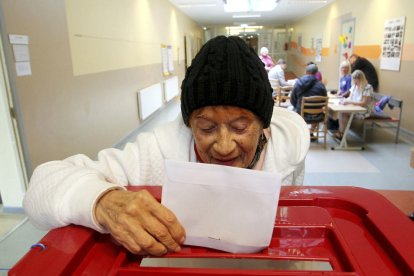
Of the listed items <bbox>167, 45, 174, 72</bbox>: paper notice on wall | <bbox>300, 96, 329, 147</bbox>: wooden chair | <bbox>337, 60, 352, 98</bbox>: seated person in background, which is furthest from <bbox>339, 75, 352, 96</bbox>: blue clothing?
<bbox>167, 45, 174, 72</bbox>: paper notice on wall

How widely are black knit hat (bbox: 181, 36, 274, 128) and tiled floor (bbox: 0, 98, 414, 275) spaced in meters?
1.89

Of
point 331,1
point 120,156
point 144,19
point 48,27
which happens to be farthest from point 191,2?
point 120,156

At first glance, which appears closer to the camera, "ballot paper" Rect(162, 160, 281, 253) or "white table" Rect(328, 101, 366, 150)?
"ballot paper" Rect(162, 160, 281, 253)

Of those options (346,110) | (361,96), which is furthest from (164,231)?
(361,96)

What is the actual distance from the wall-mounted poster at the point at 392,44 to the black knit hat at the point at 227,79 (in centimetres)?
541

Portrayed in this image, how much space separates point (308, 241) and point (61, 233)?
43 cm

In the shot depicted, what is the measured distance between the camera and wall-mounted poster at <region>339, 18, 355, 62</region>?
7.48 m

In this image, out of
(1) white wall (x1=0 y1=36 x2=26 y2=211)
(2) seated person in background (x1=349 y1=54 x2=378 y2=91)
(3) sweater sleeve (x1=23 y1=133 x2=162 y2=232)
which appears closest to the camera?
(3) sweater sleeve (x1=23 y1=133 x2=162 y2=232)

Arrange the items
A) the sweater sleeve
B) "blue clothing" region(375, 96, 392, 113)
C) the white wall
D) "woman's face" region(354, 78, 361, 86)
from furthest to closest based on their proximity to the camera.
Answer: "blue clothing" region(375, 96, 392, 113) → "woman's face" region(354, 78, 361, 86) → the white wall → the sweater sleeve

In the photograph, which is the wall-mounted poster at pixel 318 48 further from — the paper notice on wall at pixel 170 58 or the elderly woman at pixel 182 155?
the elderly woman at pixel 182 155

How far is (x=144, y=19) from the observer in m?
5.78

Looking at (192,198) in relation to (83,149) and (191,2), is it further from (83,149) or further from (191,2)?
(191,2)

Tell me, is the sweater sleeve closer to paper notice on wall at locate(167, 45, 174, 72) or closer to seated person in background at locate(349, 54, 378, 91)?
seated person in background at locate(349, 54, 378, 91)

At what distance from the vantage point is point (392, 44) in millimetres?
5422
